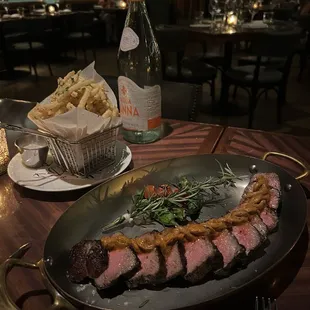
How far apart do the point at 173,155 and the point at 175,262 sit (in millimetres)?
536

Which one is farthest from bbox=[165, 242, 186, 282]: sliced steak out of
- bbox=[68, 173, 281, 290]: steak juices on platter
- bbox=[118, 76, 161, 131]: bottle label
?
bbox=[118, 76, 161, 131]: bottle label

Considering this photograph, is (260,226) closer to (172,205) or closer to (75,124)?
(172,205)

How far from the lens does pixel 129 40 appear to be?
1.25 meters

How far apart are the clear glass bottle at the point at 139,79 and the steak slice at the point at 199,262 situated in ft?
1.98

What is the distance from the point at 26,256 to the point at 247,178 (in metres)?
0.58

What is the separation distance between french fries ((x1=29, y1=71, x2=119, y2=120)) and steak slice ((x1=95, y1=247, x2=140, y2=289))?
1.44ft

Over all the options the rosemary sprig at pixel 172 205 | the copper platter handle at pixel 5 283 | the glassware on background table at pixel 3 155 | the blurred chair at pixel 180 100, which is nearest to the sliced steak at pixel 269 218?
the rosemary sprig at pixel 172 205

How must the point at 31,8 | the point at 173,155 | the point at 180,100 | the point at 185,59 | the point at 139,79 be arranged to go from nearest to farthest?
1. the point at 173,155
2. the point at 139,79
3. the point at 180,100
4. the point at 185,59
5. the point at 31,8

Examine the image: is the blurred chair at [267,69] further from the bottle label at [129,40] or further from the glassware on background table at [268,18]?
the bottle label at [129,40]

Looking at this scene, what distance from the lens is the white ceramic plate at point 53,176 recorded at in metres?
0.96

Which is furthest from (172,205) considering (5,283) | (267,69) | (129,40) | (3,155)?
(267,69)

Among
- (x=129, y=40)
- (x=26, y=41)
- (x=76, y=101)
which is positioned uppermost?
(x=129, y=40)

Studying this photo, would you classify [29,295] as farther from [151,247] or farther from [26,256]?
[151,247]

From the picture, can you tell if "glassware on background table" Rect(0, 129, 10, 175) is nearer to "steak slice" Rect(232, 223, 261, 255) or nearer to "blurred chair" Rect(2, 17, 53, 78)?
"steak slice" Rect(232, 223, 261, 255)
